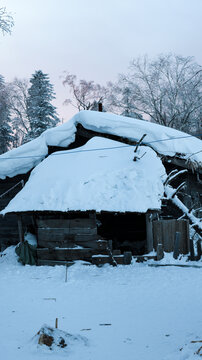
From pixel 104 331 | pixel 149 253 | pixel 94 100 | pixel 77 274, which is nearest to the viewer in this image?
pixel 104 331

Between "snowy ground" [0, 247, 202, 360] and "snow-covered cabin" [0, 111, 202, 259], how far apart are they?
6.62 feet

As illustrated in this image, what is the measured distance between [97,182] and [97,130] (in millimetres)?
4541

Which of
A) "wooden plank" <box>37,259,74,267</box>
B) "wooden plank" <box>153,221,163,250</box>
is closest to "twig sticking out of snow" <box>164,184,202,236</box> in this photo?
"wooden plank" <box>153,221,163,250</box>

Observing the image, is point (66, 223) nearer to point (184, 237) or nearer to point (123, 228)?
point (123, 228)

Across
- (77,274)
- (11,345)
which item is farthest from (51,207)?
(11,345)

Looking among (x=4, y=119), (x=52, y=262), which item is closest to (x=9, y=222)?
(x=52, y=262)

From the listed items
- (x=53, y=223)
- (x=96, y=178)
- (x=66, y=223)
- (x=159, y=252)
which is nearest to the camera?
(x=159, y=252)

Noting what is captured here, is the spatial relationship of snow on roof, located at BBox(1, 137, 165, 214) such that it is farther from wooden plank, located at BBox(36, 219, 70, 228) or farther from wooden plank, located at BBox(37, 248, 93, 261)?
wooden plank, located at BBox(37, 248, 93, 261)

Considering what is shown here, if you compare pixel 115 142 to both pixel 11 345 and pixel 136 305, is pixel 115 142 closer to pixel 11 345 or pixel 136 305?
pixel 136 305

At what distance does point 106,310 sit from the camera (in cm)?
812

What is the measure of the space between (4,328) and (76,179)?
8.81m

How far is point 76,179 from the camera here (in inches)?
597

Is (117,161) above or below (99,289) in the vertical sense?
above

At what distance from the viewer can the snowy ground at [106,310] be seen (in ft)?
18.8
